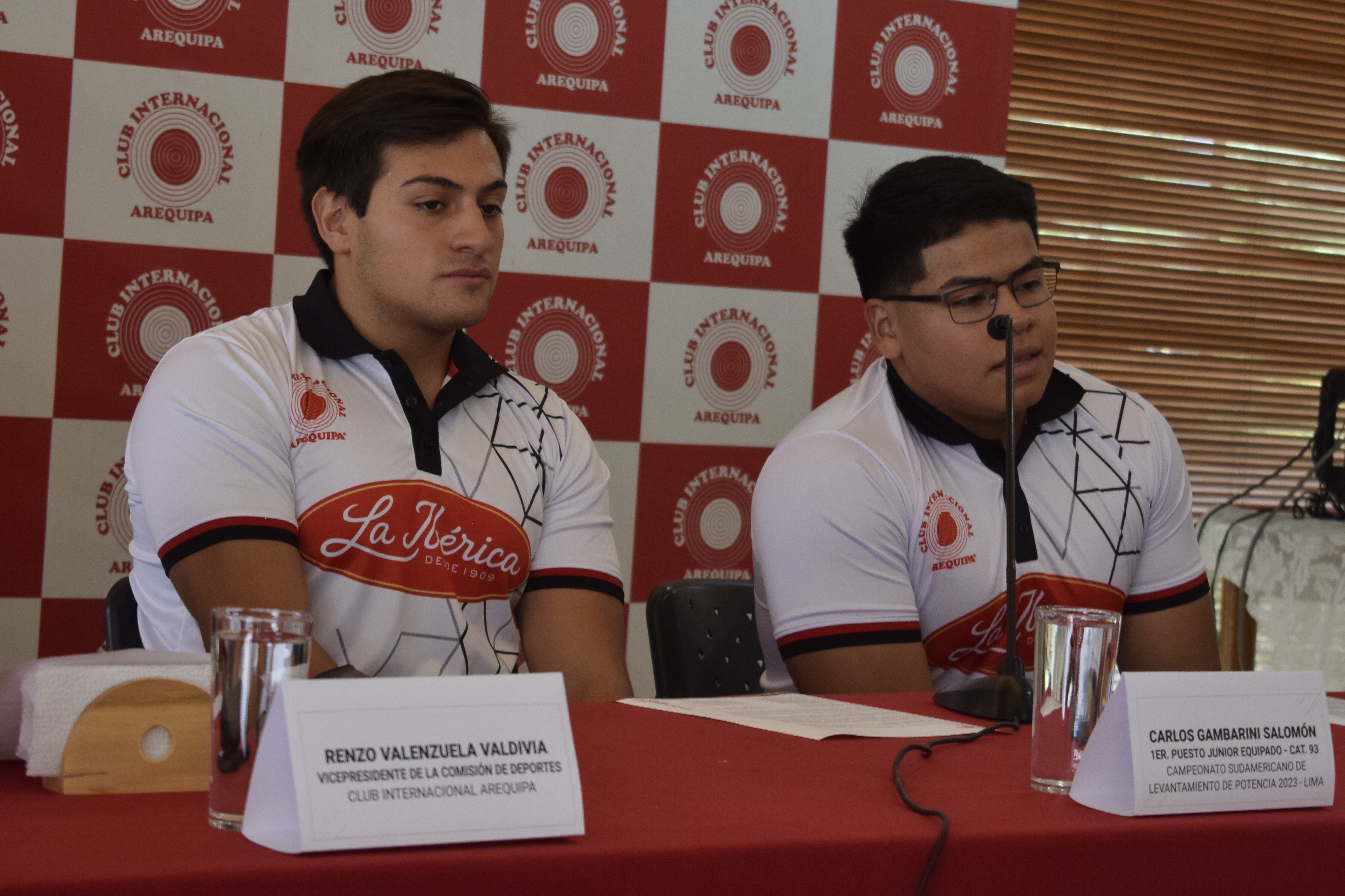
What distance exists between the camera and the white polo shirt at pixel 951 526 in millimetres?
1534

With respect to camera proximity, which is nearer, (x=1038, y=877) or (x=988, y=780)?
(x=1038, y=877)

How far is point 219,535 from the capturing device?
139cm

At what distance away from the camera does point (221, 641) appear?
66 centimetres

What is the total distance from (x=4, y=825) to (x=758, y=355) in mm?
2042

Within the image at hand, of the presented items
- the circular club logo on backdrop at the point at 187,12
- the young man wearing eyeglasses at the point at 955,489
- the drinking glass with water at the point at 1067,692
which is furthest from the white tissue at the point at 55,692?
the circular club logo on backdrop at the point at 187,12

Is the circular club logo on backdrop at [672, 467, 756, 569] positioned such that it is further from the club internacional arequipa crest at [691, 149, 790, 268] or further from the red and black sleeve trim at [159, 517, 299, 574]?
the red and black sleeve trim at [159, 517, 299, 574]

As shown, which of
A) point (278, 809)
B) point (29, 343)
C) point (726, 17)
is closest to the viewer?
point (278, 809)

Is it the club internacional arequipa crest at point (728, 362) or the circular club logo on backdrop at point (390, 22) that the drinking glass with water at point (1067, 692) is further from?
the circular club logo on backdrop at point (390, 22)

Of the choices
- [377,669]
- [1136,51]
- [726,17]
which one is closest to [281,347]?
[377,669]

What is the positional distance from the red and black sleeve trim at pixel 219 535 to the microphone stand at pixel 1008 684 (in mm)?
732

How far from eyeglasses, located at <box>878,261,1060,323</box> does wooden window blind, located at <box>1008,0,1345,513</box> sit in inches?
65.4

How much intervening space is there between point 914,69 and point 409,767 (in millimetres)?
2304

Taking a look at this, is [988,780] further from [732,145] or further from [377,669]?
[732,145]

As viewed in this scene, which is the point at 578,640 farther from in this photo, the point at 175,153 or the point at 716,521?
the point at 175,153
